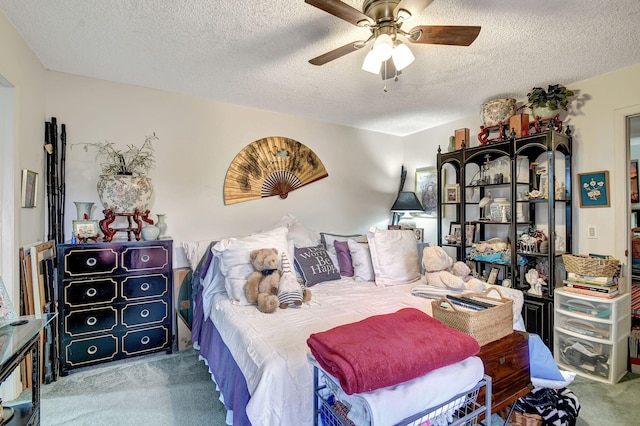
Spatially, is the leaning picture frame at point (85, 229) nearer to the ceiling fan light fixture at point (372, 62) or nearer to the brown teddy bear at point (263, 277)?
the brown teddy bear at point (263, 277)

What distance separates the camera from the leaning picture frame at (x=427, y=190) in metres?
3.93

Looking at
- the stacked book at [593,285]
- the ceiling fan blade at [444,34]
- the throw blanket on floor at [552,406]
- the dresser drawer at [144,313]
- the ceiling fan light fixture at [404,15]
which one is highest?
the ceiling fan light fixture at [404,15]

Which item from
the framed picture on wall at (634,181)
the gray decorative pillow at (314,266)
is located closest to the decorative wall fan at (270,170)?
the gray decorative pillow at (314,266)

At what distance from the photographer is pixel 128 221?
2.62m

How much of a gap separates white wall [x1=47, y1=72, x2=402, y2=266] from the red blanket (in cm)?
228

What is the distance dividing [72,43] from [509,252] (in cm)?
386

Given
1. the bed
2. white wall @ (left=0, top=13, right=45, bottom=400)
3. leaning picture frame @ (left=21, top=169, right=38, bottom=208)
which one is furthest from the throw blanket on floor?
leaning picture frame @ (left=21, top=169, right=38, bottom=208)

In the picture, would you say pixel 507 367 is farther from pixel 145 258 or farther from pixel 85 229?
pixel 85 229

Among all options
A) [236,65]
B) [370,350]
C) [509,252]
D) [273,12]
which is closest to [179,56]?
[236,65]

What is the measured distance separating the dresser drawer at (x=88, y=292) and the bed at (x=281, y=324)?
627 millimetres

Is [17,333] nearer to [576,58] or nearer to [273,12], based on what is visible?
[273,12]

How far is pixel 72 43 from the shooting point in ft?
6.72

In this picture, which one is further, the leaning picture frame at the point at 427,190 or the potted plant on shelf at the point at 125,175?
the leaning picture frame at the point at 427,190

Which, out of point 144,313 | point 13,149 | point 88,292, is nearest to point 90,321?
point 88,292
